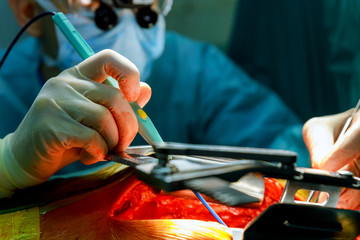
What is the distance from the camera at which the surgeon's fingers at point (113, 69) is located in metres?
0.90

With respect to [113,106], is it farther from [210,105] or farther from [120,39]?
[210,105]

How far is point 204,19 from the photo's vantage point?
2.95 metres

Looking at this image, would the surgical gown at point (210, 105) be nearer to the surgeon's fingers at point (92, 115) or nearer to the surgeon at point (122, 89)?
the surgeon at point (122, 89)

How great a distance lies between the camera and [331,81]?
267 cm

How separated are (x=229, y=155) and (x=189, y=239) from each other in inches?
9.7

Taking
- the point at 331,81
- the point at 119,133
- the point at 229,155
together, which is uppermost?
the point at 229,155

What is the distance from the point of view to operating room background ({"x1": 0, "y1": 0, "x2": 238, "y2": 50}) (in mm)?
2896

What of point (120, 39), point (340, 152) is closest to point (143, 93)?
point (340, 152)

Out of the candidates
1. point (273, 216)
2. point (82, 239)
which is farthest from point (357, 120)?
point (82, 239)

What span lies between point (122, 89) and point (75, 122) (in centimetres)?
14

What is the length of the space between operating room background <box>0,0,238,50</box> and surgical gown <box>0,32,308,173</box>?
0.39 m

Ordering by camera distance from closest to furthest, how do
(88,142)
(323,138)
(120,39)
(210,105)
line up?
(88,142)
(323,138)
(120,39)
(210,105)

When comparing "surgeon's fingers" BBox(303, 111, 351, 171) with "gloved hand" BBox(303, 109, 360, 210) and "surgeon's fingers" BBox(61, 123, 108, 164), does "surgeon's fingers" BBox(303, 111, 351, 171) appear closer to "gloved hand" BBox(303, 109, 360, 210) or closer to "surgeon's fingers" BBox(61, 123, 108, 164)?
"gloved hand" BBox(303, 109, 360, 210)

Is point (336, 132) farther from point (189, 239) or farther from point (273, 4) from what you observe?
point (273, 4)
